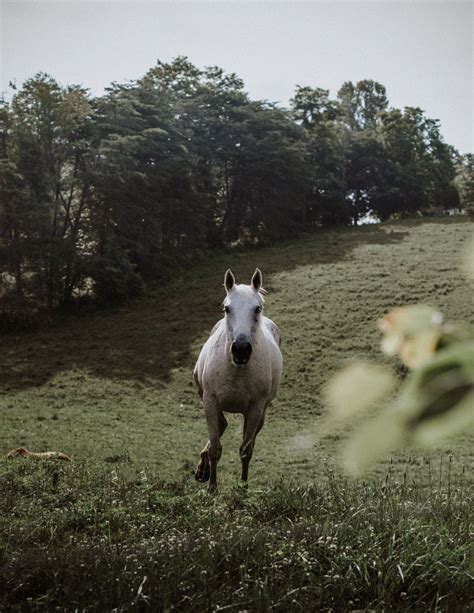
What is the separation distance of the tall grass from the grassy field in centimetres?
1

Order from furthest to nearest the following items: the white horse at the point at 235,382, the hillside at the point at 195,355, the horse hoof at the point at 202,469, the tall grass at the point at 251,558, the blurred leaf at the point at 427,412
Answer: the hillside at the point at 195,355
the horse hoof at the point at 202,469
the white horse at the point at 235,382
the tall grass at the point at 251,558
the blurred leaf at the point at 427,412

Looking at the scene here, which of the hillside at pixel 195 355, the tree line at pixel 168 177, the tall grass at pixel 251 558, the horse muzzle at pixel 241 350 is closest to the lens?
the tall grass at pixel 251 558

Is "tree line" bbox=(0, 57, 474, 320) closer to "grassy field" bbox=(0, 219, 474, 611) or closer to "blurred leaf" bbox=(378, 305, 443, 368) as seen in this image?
"grassy field" bbox=(0, 219, 474, 611)

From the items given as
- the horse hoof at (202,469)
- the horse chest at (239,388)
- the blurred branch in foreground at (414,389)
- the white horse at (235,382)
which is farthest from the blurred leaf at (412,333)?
the horse hoof at (202,469)

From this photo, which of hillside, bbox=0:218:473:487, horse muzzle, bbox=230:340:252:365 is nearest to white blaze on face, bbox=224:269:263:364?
horse muzzle, bbox=230:340:252:365

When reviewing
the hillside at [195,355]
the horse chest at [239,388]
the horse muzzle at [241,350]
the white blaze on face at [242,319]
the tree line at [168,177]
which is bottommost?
the hillside at [195,355]

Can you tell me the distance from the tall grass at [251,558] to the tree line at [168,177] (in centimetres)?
1777

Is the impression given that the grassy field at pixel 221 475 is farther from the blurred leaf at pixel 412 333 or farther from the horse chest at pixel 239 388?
the horse chest at pixel 239 388

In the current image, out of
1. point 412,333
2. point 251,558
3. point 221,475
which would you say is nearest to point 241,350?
point 251,558

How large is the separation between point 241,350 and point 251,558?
190 cm

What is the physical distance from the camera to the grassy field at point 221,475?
276cm

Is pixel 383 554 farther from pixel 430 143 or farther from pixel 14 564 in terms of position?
pixel 430 143

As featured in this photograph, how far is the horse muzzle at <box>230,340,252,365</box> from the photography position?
4.64 metres

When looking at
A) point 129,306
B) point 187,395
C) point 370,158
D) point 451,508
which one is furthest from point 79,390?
point 370,158
